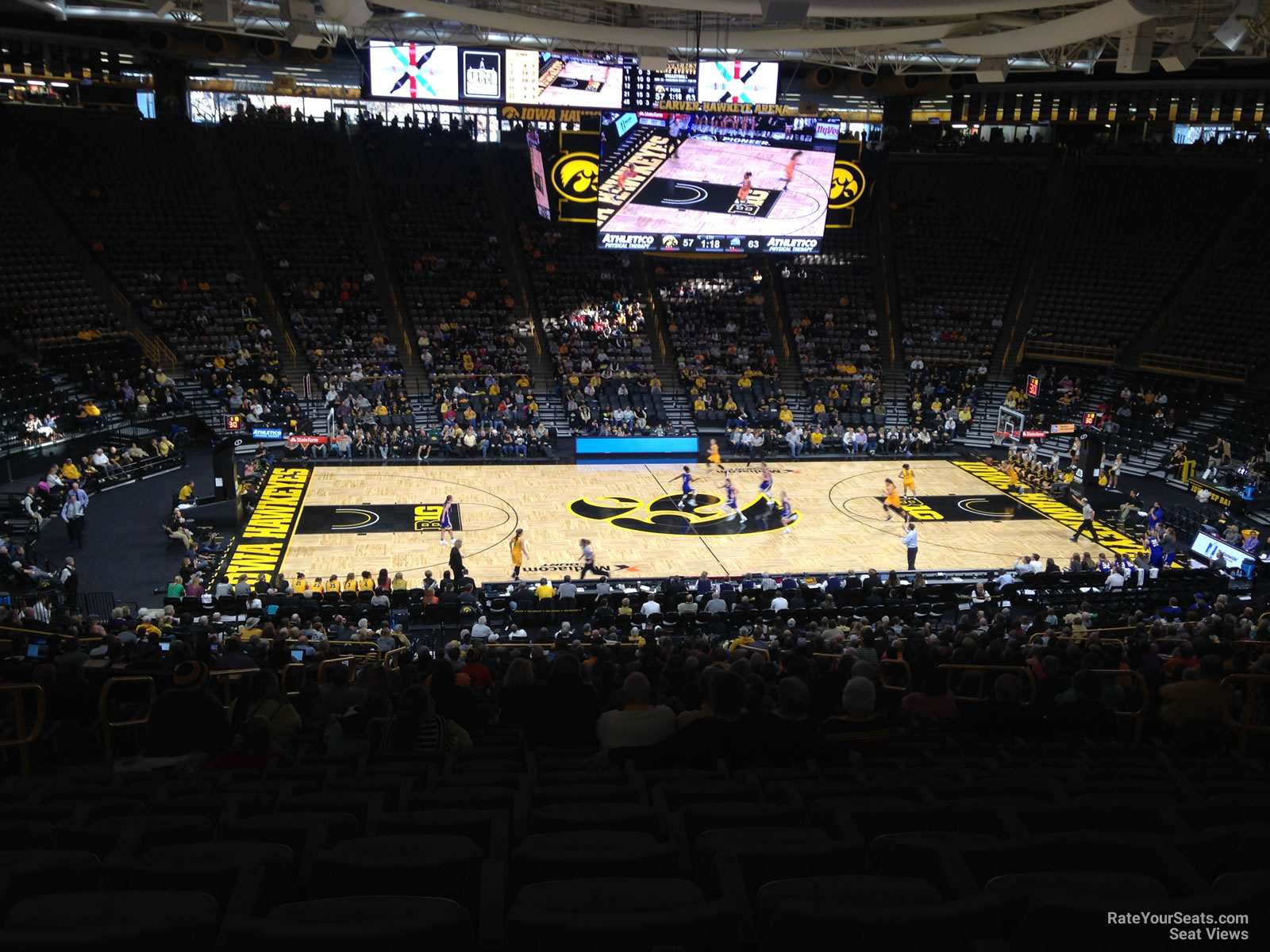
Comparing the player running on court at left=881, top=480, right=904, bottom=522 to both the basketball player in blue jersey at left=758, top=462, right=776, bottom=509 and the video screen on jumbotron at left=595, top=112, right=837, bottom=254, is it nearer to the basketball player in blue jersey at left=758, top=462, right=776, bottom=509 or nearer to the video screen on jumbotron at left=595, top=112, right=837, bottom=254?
the basketball player in blue jersey at left=758, top=462, right=776, bottom=509

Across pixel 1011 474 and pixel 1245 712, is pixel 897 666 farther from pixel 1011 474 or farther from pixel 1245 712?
pixel 1011 474

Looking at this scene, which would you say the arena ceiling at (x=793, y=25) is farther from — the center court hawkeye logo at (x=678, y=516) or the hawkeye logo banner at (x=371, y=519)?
the center court hawkeye logo at (x=678, y=516)

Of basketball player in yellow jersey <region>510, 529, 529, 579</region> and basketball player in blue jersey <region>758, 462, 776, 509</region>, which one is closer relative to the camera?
basketball player in yellow jersey <region>510, 529, 529, 579</region>

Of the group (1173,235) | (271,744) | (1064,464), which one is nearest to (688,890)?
(271,744)

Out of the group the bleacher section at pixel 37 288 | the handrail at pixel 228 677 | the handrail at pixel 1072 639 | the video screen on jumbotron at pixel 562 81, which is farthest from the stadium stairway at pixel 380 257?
the handrail at pixel 228 677

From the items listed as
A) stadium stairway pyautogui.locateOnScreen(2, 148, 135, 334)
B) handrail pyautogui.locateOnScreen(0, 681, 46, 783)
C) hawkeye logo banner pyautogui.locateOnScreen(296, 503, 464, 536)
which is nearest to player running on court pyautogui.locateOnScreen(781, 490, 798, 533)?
hawkeye logo banner pyautogui.locateOnScreen(296, 503, 464, 536)

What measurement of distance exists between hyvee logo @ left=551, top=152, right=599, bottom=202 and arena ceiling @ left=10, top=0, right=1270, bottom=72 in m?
3.39

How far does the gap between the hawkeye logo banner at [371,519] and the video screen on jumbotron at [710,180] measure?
10.9m

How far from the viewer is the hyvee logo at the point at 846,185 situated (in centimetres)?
3403

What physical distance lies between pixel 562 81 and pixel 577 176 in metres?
3.96

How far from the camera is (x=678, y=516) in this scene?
2852 cm

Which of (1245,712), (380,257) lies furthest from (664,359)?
(1245,712)

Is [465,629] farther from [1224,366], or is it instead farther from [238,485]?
[1224,366]

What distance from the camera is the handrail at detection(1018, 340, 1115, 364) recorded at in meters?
40.2
